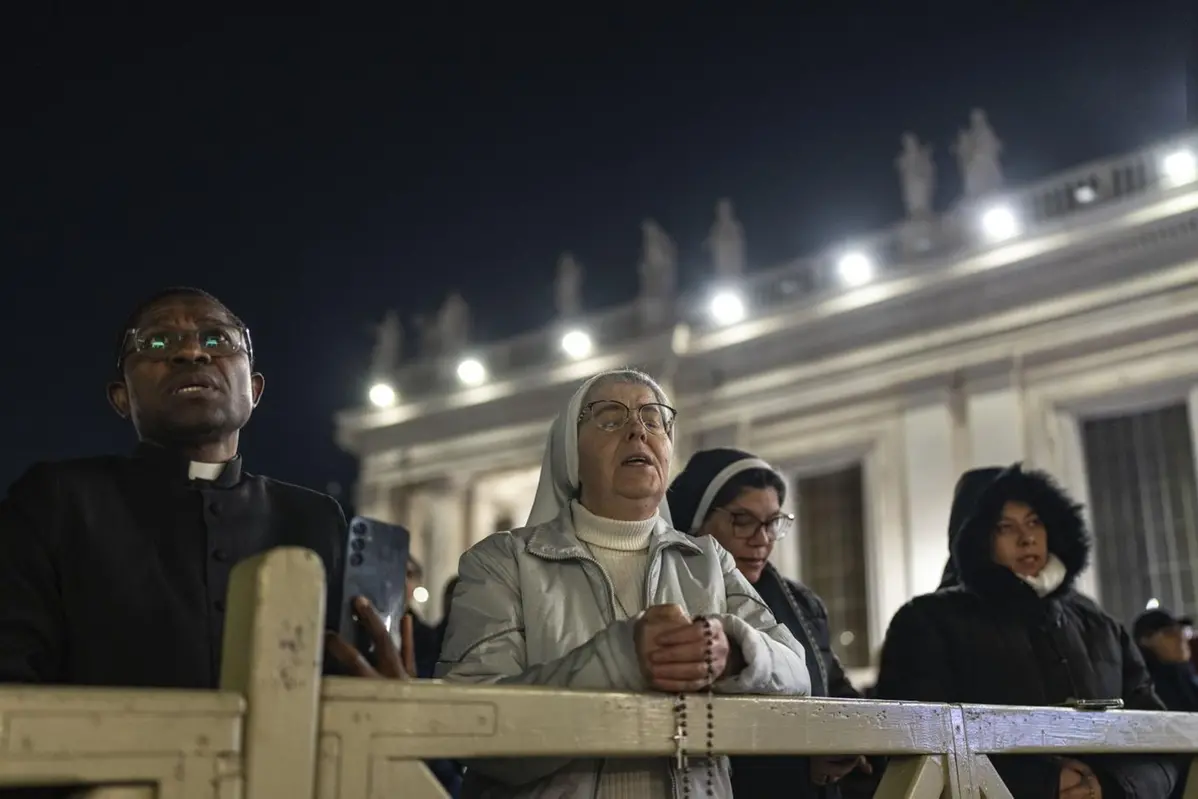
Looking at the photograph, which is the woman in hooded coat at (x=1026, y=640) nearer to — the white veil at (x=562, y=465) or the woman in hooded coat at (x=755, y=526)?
the woman in hooded coat at (x=755, y=526)

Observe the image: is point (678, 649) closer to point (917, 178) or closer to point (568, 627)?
point (568, 627)

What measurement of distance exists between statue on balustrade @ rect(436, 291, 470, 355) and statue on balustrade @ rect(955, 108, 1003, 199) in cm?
1103

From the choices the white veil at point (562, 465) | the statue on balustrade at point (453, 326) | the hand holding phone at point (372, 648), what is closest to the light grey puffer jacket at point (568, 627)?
the white veil at point (562, 465)

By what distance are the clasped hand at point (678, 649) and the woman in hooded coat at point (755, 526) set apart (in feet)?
4.97

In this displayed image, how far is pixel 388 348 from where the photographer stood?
24312mm

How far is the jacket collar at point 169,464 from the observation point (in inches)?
89.8

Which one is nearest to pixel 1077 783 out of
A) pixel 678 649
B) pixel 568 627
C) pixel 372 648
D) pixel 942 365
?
pixel 568 627

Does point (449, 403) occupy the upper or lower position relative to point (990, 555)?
upper

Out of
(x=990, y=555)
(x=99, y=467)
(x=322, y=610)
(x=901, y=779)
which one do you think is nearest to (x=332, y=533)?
(x=99, y=467)

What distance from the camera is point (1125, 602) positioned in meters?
13.9

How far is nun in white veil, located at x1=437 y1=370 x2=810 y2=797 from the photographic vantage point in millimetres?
1947

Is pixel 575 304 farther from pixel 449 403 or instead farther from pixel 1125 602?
pixel 1125 602

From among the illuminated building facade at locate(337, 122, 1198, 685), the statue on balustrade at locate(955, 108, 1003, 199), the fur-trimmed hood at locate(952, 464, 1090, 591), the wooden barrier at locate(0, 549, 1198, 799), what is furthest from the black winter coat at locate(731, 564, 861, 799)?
the statue on balustrade at locate(955, 108, 1003, 199)

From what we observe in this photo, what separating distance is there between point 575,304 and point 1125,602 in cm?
1113
